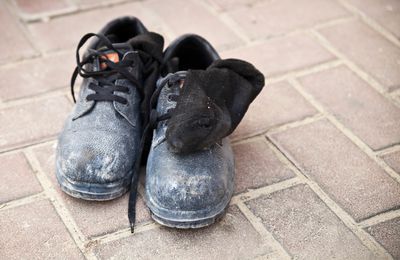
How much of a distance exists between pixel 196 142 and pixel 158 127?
0.18m

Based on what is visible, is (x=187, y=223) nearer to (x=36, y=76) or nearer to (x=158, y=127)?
(x=158, y=127)

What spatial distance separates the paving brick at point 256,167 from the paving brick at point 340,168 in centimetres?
5

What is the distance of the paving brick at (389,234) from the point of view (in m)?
1.66

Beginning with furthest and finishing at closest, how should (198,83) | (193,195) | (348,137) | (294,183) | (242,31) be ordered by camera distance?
(242,31)
(348,137)
(294,183)
(198,83)
(193,195)

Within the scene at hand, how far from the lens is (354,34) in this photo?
2.52 metres

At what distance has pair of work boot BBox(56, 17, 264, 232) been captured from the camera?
164 centimetres

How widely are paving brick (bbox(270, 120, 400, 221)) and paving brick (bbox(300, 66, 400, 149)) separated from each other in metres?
0.08

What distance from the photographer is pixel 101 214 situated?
67.9 inches

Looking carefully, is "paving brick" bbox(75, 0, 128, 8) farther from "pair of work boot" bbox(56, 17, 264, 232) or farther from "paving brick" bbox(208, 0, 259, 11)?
Result: "pair of work boot" bbox(56, 17, 264, 232)

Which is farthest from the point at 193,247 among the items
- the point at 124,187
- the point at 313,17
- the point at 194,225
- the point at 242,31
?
the point at 313,17

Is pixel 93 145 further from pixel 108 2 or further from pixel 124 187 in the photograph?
pixel 108 2

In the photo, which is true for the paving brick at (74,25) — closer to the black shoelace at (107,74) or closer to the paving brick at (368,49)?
the black shoelace at (107,74)

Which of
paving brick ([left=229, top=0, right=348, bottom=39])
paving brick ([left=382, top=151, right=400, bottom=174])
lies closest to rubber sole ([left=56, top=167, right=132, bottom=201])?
paving brick ([left=382, top=151, right=400, bottom=174])

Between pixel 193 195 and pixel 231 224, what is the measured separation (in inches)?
6.4
